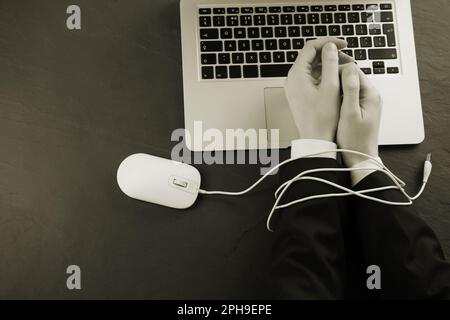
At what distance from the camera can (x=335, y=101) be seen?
73cm

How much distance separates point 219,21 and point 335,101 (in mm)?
246

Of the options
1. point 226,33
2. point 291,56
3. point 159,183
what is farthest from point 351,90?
point 159,183

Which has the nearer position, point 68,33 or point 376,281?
point 376,281

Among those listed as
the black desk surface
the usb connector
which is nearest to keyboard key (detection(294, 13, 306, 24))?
the black desk surface

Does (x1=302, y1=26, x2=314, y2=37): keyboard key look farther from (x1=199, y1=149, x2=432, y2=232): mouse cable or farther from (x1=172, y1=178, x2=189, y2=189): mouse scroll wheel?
(x1=172, y1=178, x2=189, y2=189): mouse scroll wheel

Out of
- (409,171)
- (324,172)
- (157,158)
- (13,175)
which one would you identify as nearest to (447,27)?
(409,171)

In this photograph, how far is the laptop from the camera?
30.1 inches

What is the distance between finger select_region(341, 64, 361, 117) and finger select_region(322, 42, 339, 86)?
0.04 ft

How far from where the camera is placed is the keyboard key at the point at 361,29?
2.58ft

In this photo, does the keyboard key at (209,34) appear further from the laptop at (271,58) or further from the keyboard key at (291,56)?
the keyboard key at (291,56)

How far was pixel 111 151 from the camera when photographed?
30.1 inches

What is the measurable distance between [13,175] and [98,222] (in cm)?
17

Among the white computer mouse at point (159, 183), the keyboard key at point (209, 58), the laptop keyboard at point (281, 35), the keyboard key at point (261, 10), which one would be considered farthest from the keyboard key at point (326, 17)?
the white computer mouse at point (159, 183)
